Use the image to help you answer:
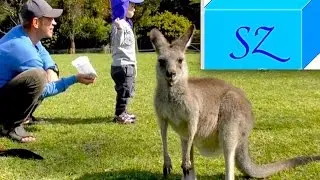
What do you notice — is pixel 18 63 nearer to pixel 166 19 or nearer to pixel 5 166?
pixel 5 166

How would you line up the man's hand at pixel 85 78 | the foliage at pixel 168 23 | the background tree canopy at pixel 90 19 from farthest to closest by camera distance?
the background tree canopy at pixel 90 19 < the foliage at pixel 168 23 < the man's hand at pixel 85 78

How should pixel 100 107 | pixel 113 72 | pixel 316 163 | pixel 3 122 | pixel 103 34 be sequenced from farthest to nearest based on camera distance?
pixel 103 34, pixel 100 107, pixel 113 72, pixel 3 122, pixel 316 163

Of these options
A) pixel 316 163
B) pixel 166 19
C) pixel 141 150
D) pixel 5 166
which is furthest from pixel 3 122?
pixel 166 19

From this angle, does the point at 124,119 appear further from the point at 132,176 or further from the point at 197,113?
the point at 197,113

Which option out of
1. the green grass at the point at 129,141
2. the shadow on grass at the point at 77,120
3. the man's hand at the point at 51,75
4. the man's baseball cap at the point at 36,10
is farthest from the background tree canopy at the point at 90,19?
the man's baseball cap at the point at 36,10

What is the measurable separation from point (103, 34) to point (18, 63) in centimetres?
2706

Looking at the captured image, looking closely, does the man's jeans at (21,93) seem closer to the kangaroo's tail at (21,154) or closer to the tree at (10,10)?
the kangaroo's tail at (21,154)

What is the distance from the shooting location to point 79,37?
3167 centimetres

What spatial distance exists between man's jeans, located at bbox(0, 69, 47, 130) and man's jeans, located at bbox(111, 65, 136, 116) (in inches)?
50.5

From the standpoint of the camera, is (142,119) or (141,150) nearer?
(141,150)

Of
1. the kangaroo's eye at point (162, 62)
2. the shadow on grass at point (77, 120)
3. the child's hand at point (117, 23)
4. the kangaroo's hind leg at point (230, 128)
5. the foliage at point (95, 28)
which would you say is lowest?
the shadow on grass at point (77, 120)

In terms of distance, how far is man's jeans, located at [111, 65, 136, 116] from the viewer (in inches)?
195

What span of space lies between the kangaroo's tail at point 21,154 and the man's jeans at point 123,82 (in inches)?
54.0

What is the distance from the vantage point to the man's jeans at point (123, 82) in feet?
16.3
